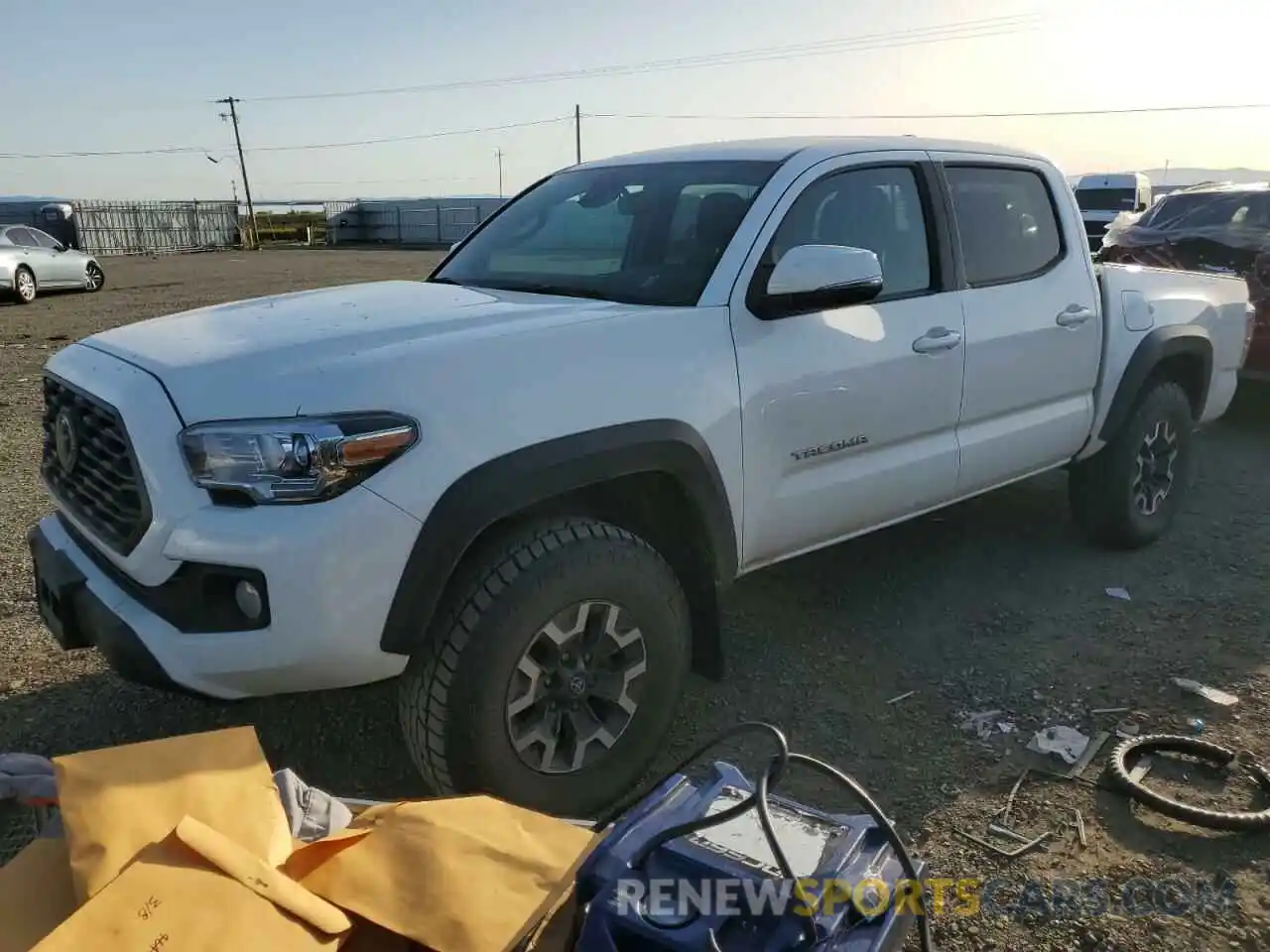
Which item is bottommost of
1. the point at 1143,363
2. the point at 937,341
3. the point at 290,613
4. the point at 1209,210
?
the point at 290,613

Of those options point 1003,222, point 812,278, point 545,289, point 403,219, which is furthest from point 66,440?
point 403,219

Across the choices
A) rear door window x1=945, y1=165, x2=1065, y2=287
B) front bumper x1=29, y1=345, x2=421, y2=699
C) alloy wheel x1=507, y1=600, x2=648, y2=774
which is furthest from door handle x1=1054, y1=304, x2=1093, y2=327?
front bumper x1=29, y1=345, x2=421, y2=699

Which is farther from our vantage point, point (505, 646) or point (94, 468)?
point (94, 468)

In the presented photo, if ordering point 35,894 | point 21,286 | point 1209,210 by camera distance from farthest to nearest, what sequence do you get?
point 21,286 < point 1209,210 < point 35,894

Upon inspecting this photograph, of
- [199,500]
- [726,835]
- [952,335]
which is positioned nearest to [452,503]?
[199,500]

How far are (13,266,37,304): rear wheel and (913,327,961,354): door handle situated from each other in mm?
17481

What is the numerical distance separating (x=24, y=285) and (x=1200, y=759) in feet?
61.5

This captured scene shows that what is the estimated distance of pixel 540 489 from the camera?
256cm

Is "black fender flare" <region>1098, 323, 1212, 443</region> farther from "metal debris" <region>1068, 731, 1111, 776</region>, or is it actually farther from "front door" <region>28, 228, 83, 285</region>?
"front door" <region>28, 228, 83, 285</region>

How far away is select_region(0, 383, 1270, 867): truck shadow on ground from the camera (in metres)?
3.20

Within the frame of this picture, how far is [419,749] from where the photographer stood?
2.57m

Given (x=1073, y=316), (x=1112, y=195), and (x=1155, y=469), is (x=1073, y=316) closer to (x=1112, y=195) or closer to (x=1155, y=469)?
(x=1155, y=469)

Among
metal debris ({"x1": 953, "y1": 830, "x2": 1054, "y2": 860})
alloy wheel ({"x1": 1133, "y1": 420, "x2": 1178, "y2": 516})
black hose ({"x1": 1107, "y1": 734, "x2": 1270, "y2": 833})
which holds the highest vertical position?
alloy wheel ({"x1": 1133, "y1": 420, "x2": 1178, "y2": 516})

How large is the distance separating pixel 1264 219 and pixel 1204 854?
6603 mm
